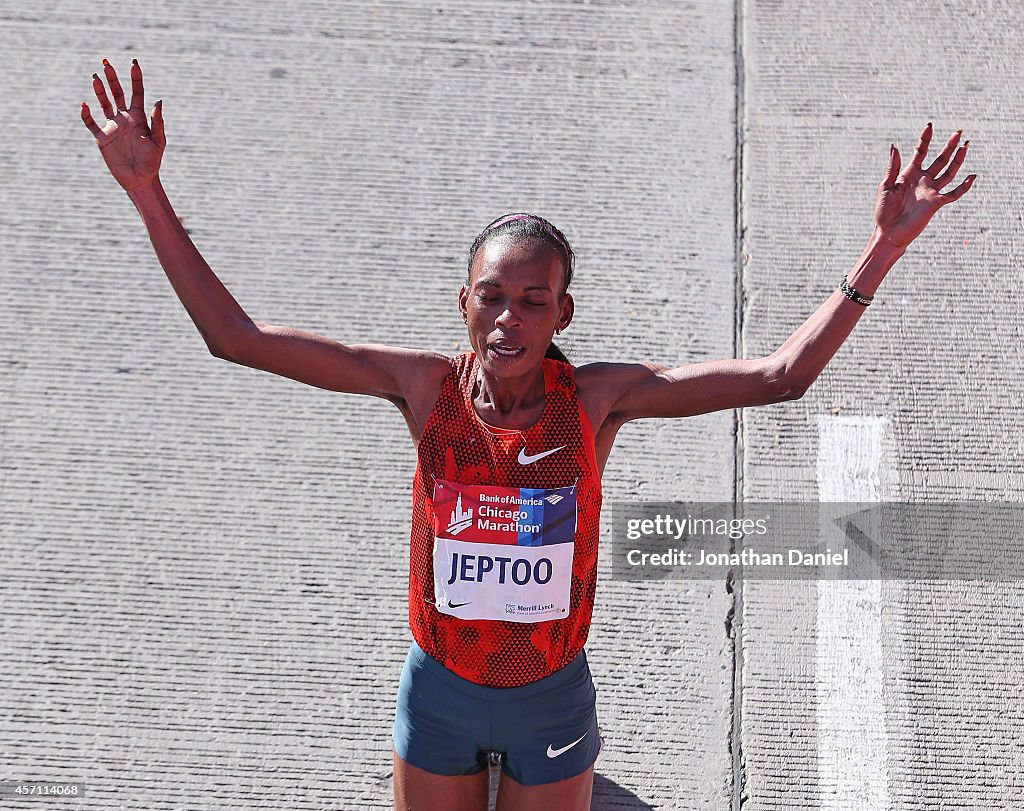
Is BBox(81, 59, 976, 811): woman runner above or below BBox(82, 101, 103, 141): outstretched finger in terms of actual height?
below

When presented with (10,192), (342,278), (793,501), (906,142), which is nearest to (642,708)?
(793,501)

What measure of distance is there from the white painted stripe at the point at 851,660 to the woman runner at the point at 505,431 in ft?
3.76

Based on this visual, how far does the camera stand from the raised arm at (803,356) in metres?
2.80

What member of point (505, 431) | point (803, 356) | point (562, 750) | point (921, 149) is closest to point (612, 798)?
point (562, 750)

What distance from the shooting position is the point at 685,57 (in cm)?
546

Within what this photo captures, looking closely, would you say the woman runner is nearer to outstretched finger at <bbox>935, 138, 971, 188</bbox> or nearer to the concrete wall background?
outstretched finger at <bbox>935, 138, 971, 188</bbox>

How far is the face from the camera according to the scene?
2.76 meters

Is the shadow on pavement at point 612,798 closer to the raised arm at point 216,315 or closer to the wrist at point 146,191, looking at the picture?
the raised arm at point 216,315

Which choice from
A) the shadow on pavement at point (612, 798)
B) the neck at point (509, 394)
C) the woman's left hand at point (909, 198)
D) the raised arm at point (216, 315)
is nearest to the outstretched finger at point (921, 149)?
the woman's left hand at point (909, 198)

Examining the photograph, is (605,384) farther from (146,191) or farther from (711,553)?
(711,553)

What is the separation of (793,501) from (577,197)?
1.60 m

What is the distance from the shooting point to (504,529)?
286cm
